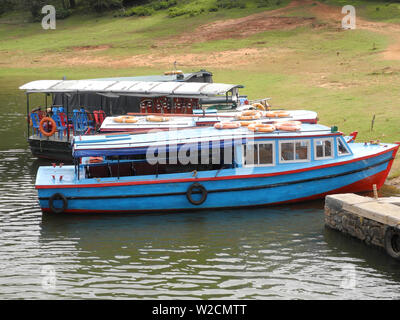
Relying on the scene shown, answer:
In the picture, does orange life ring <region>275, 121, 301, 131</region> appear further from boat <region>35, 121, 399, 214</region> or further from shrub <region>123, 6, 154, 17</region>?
shrub <region>123, 6, 154, 17</region>

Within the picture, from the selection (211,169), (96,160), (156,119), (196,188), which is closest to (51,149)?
(156,119)

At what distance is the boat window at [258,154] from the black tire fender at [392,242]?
19.4ft

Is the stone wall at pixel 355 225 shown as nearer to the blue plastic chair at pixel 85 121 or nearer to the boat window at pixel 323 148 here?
the boat window at pixel 323 148

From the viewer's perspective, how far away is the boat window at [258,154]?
856 inches

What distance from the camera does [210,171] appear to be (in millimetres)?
21516

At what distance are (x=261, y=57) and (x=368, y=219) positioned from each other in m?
40.7

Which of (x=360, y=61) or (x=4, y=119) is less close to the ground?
(x=360, y=61)

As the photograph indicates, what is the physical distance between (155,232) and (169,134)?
15.1ft

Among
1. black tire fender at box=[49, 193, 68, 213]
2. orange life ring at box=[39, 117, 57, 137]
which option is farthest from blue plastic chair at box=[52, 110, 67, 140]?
black tire fender at box=[49, 193, 68, 213]

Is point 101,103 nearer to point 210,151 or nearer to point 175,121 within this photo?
point 175,121

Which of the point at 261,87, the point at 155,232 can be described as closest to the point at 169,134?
the point at 155,232

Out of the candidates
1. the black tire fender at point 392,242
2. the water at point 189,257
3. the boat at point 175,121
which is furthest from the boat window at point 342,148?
the black tire fender at point 392,242
